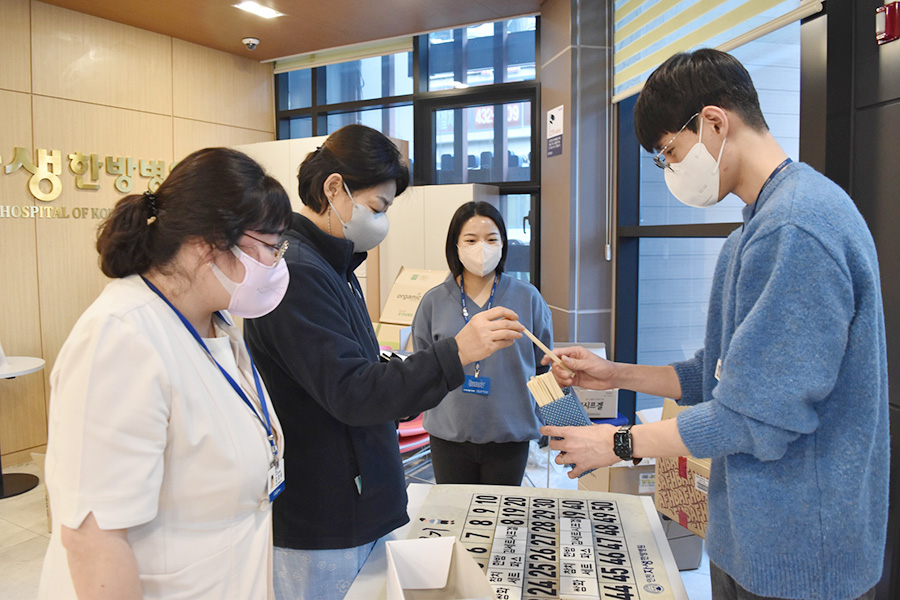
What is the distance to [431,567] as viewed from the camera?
3.97 ft

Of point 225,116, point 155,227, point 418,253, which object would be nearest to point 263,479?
point 155,227

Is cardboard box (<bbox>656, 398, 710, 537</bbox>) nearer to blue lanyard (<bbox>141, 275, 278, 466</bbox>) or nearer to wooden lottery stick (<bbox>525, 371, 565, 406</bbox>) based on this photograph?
wooden lottery stick (<bbox>525, 371, 565, 406</bbox>)

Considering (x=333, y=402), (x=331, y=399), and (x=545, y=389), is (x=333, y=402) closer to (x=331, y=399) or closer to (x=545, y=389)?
(x=331, y=399)

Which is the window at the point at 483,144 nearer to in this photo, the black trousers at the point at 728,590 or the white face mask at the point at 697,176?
the white face mask at the point at 697,176

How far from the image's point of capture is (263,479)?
1037 mm

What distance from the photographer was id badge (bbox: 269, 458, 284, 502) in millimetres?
1069

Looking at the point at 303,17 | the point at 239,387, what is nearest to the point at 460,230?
the point at 239,387

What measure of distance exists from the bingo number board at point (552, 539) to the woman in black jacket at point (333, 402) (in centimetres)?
18

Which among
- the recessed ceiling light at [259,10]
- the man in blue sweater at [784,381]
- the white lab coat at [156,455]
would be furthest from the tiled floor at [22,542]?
the recessed ceiling light at [259,10]

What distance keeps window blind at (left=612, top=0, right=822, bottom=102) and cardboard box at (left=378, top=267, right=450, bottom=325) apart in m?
1.66

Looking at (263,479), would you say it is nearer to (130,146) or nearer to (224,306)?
(224,306)

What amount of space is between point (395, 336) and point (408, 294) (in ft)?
1.03

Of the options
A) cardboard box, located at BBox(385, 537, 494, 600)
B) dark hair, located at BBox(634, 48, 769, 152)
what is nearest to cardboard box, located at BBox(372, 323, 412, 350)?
cardboard box, located at BBox(385, 537, 494, 600)

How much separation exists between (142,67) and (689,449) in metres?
5.32
